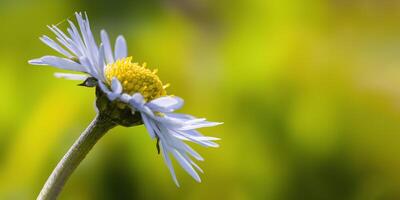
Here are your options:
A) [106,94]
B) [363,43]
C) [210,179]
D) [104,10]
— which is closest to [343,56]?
[363,43]

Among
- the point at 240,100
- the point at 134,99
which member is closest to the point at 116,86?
the point at 134,99

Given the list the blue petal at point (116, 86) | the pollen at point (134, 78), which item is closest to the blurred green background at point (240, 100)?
the pollen at point (134, 78)

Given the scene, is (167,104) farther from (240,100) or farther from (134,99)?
(240,100)

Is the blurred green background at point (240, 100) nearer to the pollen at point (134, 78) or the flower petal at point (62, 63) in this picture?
the pollen at point (134, 78)

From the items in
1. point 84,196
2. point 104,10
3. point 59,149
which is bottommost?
point 84,196

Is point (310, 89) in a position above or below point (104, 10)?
below

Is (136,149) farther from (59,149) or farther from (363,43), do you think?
(363,43)

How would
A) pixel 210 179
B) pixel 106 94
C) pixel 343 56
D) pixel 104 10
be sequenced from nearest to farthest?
pixel 106 94, pixel 210 179, pixel 343 56, pixel 104 10
